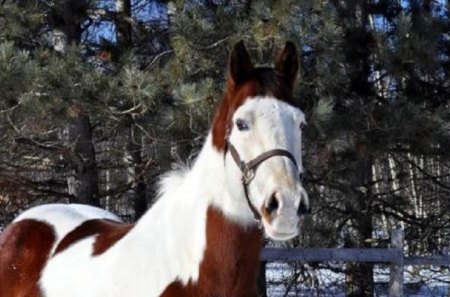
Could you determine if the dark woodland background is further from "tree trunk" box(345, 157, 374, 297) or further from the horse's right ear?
the horse's right ear

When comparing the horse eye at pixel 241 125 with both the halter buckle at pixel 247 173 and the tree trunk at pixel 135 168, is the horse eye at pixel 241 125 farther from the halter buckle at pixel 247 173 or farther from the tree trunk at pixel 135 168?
the tree trunk at pixel 135 168

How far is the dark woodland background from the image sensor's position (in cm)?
571

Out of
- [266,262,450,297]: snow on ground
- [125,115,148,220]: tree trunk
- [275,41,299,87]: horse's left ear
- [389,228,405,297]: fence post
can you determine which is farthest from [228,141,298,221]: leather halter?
[266,262,450,297]: snow on ground

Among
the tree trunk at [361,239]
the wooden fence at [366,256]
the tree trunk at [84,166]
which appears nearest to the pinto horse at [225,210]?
the wooden fence at [366,256]

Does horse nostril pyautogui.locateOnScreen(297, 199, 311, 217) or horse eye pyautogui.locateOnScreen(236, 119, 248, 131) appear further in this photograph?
horse eye pyautogui.locateOnScreen(236, 119, 248, 131)

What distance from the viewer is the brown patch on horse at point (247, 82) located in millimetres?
2551

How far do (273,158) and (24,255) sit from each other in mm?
1761

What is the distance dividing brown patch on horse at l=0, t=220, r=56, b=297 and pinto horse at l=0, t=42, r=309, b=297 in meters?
0.42

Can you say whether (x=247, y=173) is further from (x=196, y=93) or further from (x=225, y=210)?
(x=196, y=93)

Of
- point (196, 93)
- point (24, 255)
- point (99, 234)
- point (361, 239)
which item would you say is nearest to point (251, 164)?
point (99, 234)

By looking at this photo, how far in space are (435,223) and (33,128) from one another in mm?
4467

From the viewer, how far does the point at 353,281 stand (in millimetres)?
8484

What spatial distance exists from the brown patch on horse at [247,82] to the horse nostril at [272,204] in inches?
14.0

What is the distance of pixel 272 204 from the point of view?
2291mm
